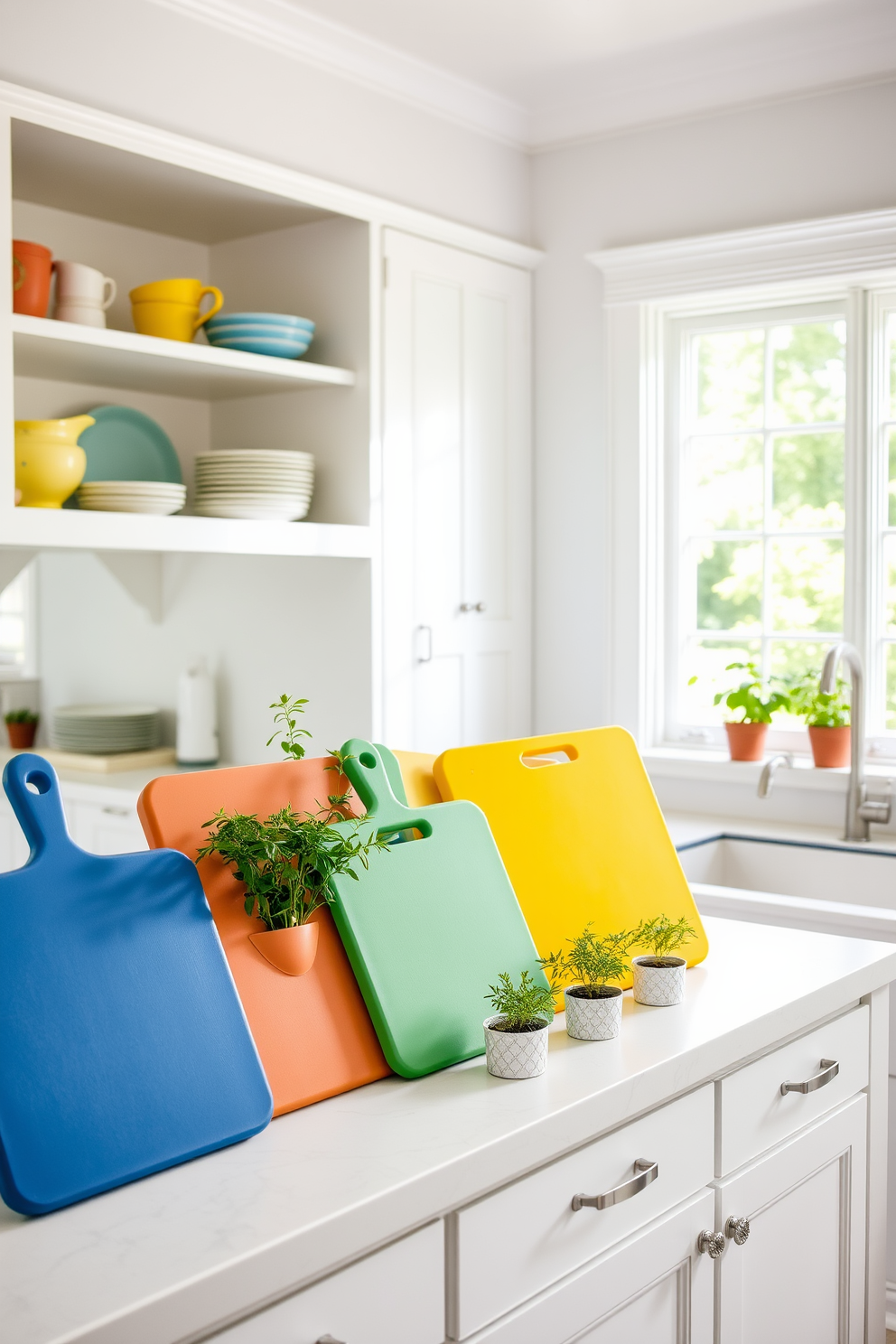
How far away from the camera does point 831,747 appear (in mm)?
2959

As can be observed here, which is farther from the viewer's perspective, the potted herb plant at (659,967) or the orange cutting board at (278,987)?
the potted herb plant at (659,967)

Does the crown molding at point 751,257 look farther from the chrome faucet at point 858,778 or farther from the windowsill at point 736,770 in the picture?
the windowsill at point 736,770

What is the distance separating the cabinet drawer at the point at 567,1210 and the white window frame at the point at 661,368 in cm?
197

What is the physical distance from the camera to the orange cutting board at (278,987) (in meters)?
1.11

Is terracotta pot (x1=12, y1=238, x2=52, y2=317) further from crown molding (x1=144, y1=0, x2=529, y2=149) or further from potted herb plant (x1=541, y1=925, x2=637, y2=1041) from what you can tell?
potted herb plant (x1=541, y1=925, x2=637, y2=1041)

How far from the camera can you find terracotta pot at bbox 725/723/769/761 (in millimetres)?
3072

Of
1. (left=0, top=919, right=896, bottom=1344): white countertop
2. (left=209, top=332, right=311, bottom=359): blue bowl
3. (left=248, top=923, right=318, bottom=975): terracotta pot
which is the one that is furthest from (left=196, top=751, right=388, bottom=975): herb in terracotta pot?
(left=209, top=332, right=311, bottom=359): blue bowl

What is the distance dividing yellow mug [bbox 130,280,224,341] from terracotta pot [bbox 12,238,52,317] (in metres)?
0.28

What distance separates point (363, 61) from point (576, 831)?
6.80 ft

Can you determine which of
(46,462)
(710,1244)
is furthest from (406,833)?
(46,462)

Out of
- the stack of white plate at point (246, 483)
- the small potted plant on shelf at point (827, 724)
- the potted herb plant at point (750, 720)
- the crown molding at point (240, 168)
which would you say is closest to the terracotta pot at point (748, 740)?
the potted herb plant at point (750, 720)

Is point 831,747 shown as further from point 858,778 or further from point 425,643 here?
point 425,643

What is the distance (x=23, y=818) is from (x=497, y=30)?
239 centimetres

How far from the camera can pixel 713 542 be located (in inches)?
129
